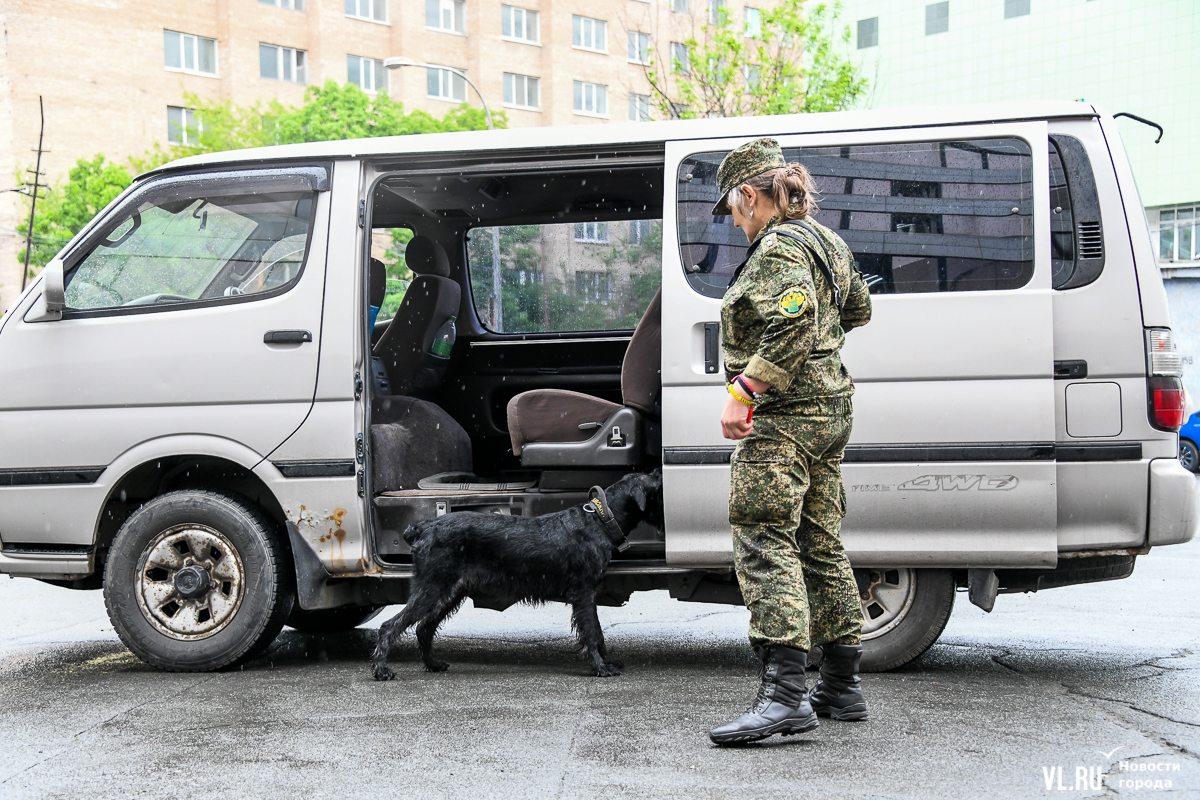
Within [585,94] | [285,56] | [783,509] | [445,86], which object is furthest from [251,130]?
[783,509]

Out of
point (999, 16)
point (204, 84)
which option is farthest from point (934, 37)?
point (204, 84)

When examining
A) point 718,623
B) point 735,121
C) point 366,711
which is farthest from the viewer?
point 718,623

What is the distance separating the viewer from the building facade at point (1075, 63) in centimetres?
4081

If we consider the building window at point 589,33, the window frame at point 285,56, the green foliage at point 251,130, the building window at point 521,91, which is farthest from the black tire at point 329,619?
the building window at point 589,33

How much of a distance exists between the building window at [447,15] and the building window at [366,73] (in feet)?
9.31

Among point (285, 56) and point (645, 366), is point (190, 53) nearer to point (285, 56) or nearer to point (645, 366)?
point (285, 56)

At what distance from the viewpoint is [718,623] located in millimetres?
6480

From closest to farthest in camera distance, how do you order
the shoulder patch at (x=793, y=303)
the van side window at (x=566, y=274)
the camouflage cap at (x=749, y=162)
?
the shoulder patch at (x=793, y=303)
the camouflage cap at (x=749, y=162)
the van side window at (x=566, y=274)

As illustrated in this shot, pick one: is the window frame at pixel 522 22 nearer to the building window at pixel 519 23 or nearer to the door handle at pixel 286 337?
the building window at pixel 519 23

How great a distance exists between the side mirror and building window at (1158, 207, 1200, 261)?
4196cm

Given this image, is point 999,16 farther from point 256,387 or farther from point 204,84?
point 256,387

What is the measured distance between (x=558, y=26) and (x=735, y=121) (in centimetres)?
4577

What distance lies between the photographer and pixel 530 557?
487 cm

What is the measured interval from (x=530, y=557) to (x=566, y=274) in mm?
2058
